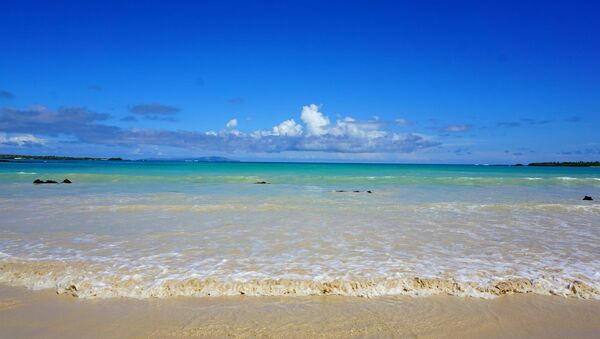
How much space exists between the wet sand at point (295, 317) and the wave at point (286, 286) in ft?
0.61

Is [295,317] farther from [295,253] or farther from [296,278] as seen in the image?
[295,253]

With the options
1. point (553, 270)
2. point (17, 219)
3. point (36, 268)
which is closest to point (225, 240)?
point (36, 268)

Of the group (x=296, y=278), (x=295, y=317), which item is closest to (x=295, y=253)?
→ (x=296, y=278)

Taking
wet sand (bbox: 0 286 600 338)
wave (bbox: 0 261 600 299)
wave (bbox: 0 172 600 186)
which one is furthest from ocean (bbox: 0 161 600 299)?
wave (bbox: 0 172 600 186)

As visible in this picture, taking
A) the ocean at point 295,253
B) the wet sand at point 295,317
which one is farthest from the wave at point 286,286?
the wet sand at point 295,317

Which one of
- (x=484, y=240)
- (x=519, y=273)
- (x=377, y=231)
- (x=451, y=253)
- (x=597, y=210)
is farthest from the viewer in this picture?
(x=597, y=210)

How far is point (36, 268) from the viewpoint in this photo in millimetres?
6473

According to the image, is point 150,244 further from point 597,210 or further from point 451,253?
point 597,210

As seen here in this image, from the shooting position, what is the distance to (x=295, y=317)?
4672 mm

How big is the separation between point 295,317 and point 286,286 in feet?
3.44

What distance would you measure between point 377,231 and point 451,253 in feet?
8.69

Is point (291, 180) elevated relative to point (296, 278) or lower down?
elevated

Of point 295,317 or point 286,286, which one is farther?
point 286,286

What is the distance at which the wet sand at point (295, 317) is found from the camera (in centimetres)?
428
